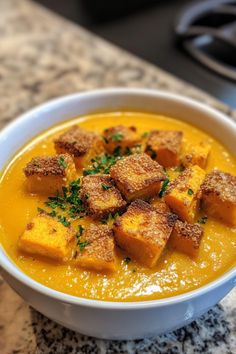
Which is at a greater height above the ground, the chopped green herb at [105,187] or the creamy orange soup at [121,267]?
the chopped green herb at [105,187]

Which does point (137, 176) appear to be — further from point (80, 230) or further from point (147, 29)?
Answer: point (147, 29)

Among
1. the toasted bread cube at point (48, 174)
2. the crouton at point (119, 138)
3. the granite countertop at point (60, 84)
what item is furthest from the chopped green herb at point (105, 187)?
the granite countertop at point (60, 84)

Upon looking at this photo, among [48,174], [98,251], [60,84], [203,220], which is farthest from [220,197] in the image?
[60,84]

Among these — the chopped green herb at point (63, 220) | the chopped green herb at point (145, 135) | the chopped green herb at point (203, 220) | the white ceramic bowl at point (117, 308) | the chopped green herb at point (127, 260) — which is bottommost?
the white ceramic bowl at point (117, 308)

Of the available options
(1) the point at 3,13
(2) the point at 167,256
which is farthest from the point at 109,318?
(1) the point at 3,13

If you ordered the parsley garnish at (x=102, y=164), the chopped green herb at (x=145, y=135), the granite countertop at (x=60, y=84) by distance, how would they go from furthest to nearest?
the chopped green herb at (x=145, y=135) → the parsley garnish at (x=102, y=164) → the granite countertop at (x=60, y=84)

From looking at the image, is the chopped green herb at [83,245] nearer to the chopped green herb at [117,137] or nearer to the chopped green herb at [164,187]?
the chopped green herb at [164,187]

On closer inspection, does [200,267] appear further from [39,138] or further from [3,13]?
[3,13]
